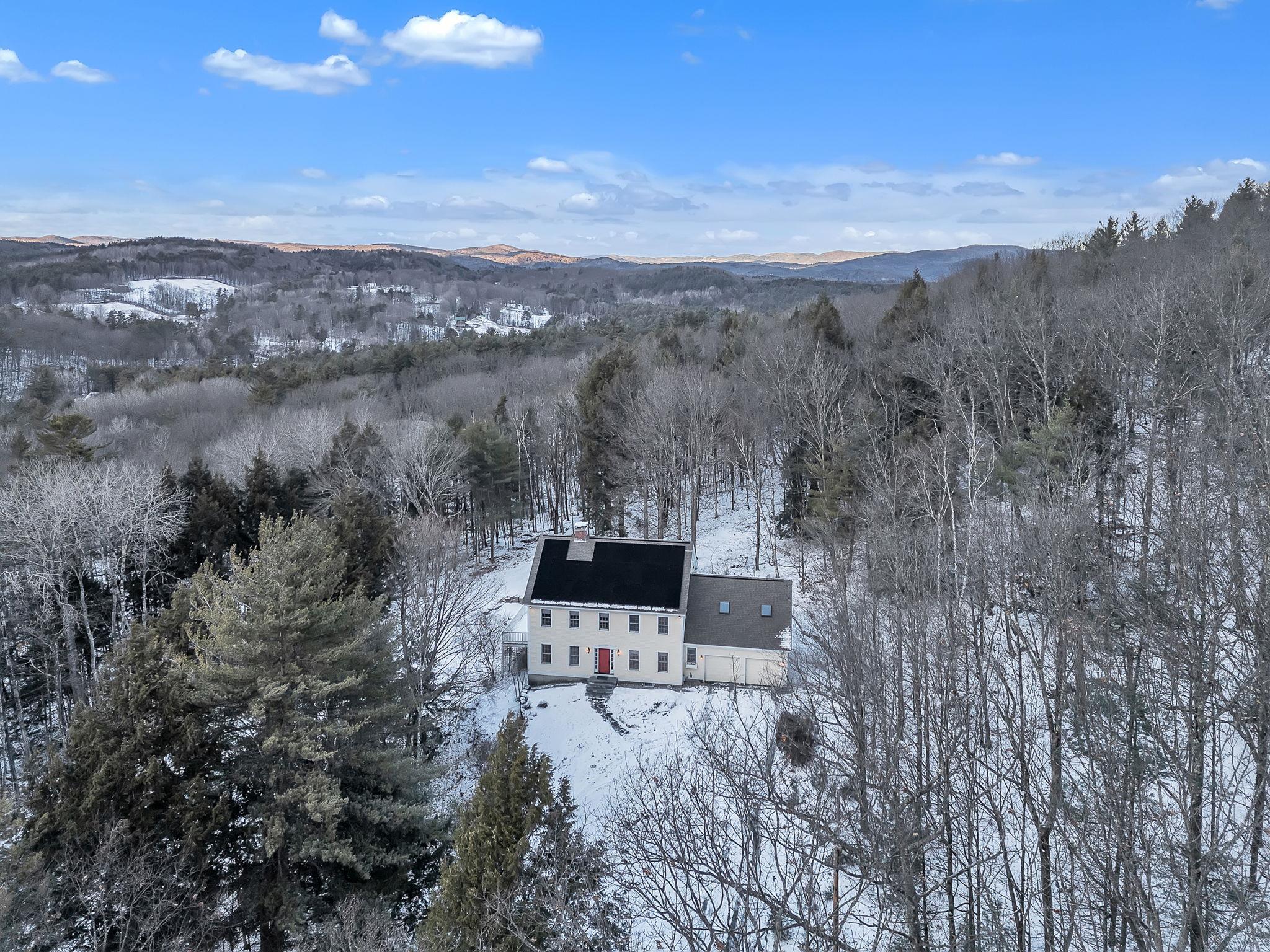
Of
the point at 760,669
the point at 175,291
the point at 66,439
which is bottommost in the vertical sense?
the point at 760,669

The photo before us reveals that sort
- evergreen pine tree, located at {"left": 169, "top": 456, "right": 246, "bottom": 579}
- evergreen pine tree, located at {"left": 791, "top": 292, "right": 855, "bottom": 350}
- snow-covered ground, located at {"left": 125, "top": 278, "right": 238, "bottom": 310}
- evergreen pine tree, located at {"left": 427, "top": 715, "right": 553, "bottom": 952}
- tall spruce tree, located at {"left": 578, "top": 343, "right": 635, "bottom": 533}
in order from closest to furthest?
evergreen pine tree, located at {"left": 427, "top": 715, "right": 553, "bottom": 952} < evergreen pine tree, located at {"left": 169, "top": 456, "right": 246, "bottom": 579} < tall spruce tree, located at {"left": 578, "top": 343, "right": 635, "bottom": 533} < evergreen pine tree, located at {"left": 791, "top": 292, "right": 855, "bottom": 350} < snow-covered ground, located at {"left": 125, "top": 278, "right": 238, "bottom": 310}

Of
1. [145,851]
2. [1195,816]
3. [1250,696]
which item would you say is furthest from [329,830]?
[1250,696]

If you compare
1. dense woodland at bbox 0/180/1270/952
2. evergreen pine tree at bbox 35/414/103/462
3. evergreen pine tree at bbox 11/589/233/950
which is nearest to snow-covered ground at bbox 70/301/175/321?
dense woodland at bbox 0/180/1270/952

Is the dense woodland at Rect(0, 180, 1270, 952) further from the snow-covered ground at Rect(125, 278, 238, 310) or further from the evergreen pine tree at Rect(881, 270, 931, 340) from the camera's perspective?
the snow-covered ground at Rect(125, 278, 238, 310)

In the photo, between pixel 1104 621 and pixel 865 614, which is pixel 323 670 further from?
pixel 1104 621

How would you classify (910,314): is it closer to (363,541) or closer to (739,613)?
(739,613)

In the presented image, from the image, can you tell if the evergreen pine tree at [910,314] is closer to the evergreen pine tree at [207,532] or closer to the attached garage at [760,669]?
the attached garage at [760,669]

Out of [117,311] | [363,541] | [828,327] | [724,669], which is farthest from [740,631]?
[117,311]
